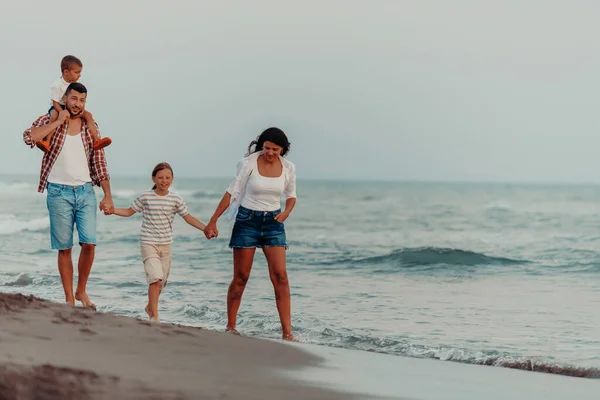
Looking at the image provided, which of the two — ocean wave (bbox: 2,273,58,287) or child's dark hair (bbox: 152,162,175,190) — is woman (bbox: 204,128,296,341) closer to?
child's dark hair (bbox: 152,162,175,190)

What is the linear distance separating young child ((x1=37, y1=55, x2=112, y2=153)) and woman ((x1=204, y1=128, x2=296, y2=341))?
3.51ft

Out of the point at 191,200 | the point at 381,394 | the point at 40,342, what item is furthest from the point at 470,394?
the point at 191,200

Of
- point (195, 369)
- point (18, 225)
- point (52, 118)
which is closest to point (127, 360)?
point (195, 369)

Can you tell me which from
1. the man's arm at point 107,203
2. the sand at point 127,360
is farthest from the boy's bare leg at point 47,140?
the sand at point 127,360

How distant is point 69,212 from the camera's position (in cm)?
651

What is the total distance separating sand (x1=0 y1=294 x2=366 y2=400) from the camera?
3.73 meters

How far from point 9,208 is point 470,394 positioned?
33090 millimetres

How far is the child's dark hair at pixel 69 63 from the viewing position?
6438 mm

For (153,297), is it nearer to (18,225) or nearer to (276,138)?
(276,138)

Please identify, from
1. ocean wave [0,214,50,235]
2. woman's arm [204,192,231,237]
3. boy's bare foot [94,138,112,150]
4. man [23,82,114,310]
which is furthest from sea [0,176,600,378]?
boy's bare foot [94,138,112,150]

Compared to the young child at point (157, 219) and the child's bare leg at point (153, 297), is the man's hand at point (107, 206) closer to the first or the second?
the young child at point (157, 219)

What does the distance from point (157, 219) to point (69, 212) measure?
2.24 ft

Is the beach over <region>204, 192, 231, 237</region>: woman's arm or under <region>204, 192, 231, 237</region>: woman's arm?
under

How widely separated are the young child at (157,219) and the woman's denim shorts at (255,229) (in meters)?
0.33
